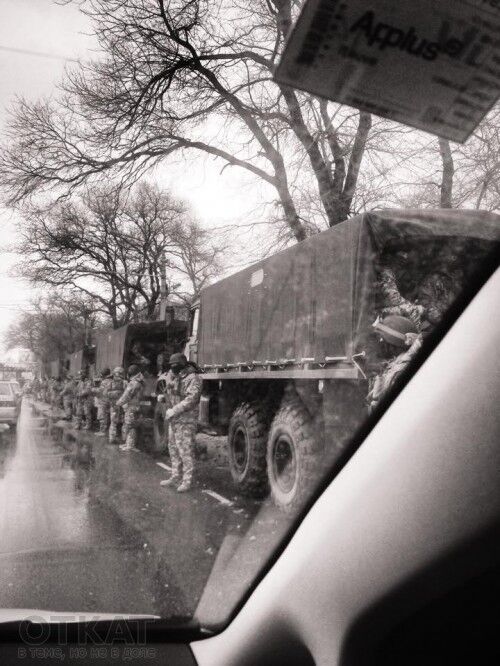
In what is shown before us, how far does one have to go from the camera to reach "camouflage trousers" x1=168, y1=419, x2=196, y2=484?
27.7ft

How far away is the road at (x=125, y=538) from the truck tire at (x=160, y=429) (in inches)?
69.5

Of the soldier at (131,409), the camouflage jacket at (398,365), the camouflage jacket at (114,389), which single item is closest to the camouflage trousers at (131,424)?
Result: the soldier at (131,409)

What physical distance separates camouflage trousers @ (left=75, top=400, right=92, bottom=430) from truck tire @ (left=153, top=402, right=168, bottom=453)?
23.2ft

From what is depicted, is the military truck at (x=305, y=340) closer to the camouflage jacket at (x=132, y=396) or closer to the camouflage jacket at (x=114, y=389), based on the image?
the camouflage jacket at (x=132, y=396)

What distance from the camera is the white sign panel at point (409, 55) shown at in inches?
58.9

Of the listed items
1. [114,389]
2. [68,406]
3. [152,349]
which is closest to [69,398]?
[68,406]

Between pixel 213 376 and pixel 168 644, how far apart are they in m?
8.03

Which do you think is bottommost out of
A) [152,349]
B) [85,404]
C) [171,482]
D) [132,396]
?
[171,482]

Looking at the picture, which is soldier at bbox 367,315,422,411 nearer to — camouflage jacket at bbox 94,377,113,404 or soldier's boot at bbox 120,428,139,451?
soldier's boot at bbox 120,428,139,451

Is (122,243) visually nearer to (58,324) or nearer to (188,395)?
(188,395)

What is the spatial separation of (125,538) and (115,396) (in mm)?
10465

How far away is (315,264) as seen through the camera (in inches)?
280

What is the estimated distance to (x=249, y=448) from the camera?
7.55 metres

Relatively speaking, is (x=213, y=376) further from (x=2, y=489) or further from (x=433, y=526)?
(x=433, y=526)
